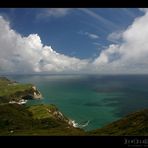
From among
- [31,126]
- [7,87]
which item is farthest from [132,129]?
[31,126]

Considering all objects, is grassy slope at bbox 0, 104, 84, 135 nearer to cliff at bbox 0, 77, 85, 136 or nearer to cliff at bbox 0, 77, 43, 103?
cliff at bbox 0, 77, 85, 136

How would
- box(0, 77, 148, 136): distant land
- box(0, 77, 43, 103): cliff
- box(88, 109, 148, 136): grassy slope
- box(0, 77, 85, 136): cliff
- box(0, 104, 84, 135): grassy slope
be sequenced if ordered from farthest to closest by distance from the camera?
box(0, 77, 43, 103): cliff, box(0, 77, 85, 136): cliff, box(0, 104, 84, 135): grassy slope, box(0, 77, 148, 136): distant land, box(88, 109, 148, 136): grassy slope

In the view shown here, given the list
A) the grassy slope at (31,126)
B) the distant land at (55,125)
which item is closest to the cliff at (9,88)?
the distant land at (55,125)

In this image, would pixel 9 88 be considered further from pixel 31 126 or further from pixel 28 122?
pixel 28 122

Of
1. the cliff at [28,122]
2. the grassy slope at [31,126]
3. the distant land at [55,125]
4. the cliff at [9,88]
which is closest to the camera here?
the distant land at [55,125]

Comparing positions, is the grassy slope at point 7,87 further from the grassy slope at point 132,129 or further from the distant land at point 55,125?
the grassy slope at point 132,129

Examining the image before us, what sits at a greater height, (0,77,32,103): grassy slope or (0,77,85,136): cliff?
(0,77,32,103): grassy slope

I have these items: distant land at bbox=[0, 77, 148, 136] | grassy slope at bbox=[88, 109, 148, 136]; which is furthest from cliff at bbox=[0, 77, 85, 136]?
grassy slope at bbox=[88, 109, 148, 136]

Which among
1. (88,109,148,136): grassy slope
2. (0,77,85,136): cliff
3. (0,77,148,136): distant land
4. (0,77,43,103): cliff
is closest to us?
(88,109,148,136): grassy slope

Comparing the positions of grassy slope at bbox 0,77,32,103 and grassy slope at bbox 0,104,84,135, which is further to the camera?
grassy slope at bbox 0,77,32,103
